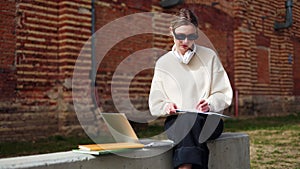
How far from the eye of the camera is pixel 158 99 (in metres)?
2.96

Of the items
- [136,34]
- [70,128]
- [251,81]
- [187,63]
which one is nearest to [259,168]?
[187,63]

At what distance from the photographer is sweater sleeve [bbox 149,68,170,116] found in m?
2.93

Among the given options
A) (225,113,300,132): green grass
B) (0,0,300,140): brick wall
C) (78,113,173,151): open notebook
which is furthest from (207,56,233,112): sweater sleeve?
(225,113,300,132): green grass

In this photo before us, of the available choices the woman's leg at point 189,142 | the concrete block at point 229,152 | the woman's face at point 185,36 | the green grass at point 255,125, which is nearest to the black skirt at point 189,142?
the woman's leg at point 189,142

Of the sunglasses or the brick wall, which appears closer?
the sunglasses

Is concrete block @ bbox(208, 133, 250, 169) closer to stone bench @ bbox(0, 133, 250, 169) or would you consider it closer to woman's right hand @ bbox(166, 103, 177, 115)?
stone bench @ bbox(0, 133, 250, 169)

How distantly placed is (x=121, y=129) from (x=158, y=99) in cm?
41

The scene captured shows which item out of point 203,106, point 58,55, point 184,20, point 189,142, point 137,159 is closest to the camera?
point 137,159

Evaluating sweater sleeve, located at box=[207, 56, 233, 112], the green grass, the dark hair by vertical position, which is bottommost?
the green grass

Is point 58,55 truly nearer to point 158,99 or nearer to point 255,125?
point 158,99

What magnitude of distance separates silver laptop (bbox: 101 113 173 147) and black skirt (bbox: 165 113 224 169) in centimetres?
9

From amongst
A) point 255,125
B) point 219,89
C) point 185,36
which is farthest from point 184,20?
point 255,125

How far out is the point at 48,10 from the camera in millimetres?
7523

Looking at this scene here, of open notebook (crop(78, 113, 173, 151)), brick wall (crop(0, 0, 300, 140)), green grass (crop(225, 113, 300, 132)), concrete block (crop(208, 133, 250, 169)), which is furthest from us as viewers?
green grass (crop(225, 113, 300, 132))
